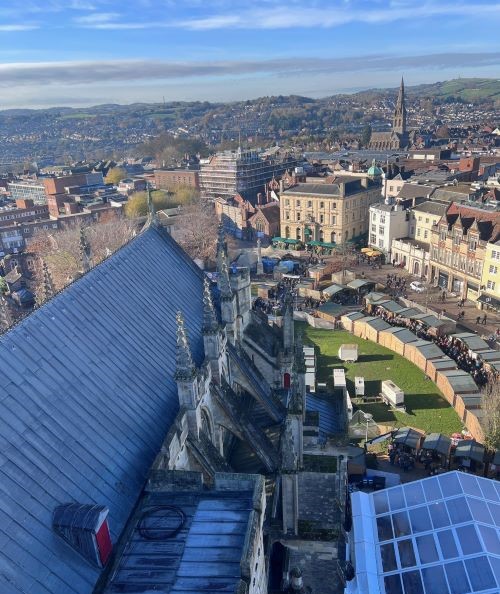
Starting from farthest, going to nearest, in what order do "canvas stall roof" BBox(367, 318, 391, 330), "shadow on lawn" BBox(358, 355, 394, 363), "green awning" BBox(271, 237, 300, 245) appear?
"green awning" BBox(271, 237, 300, 245)
"canvas stall roof" BBox(367, 318, 391, 330)
"shadow on lawn" BBox(358, 355, 394, 363)

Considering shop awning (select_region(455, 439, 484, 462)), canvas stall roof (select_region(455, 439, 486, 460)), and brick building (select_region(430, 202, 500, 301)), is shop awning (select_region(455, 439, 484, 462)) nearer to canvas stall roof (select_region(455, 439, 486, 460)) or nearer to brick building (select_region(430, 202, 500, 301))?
canvas stall roof (select_region(455, 439, 486, 460))

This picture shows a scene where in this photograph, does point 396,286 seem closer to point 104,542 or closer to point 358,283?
point 358,283

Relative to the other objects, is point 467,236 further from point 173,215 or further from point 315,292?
point 173,215

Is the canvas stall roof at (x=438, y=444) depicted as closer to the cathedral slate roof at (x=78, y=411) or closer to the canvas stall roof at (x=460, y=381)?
the canvas stall roof at (x=460, y=381)

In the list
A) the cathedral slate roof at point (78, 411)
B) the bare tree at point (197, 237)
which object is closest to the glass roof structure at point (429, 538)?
the cathedral slate roof at point (78, 411)

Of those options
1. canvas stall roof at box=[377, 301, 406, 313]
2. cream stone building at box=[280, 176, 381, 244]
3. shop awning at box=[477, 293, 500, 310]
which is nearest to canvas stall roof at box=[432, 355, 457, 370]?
canvas stall roof at box=[377, 301, 406, 313]
